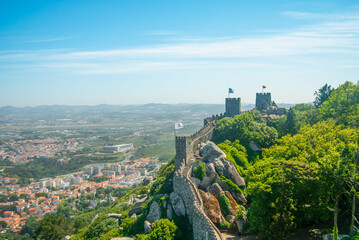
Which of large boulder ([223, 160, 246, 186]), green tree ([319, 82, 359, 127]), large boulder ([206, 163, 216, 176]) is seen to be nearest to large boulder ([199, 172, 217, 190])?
large boulder ([206, 163, 216, 176])

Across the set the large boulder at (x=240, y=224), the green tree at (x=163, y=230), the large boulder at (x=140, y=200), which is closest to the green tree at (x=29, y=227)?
the large boulder at (x=140, y=200)

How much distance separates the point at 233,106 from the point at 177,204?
32465 millimetres

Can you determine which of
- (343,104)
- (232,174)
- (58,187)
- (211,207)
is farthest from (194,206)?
(58,187)

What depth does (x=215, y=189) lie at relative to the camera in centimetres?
2625

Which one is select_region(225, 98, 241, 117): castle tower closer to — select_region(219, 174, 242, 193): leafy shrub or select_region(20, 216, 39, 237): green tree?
select_region(219, 174, 242, 193): leafy shrub

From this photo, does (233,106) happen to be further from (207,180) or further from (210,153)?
(207,180)

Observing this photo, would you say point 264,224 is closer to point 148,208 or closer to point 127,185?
A: point 148,208

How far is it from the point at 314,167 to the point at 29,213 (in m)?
93.1

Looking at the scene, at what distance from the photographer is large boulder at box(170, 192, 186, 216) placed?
84.2 feet

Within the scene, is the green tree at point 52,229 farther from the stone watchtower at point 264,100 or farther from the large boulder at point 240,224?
the stone watchtower at point 264,100

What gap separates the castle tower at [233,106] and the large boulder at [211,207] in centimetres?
3149

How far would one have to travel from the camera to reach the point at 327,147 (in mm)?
21375

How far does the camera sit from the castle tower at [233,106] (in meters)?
54.7

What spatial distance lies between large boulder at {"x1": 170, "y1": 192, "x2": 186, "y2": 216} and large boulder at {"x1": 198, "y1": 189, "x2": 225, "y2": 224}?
7.12ft
